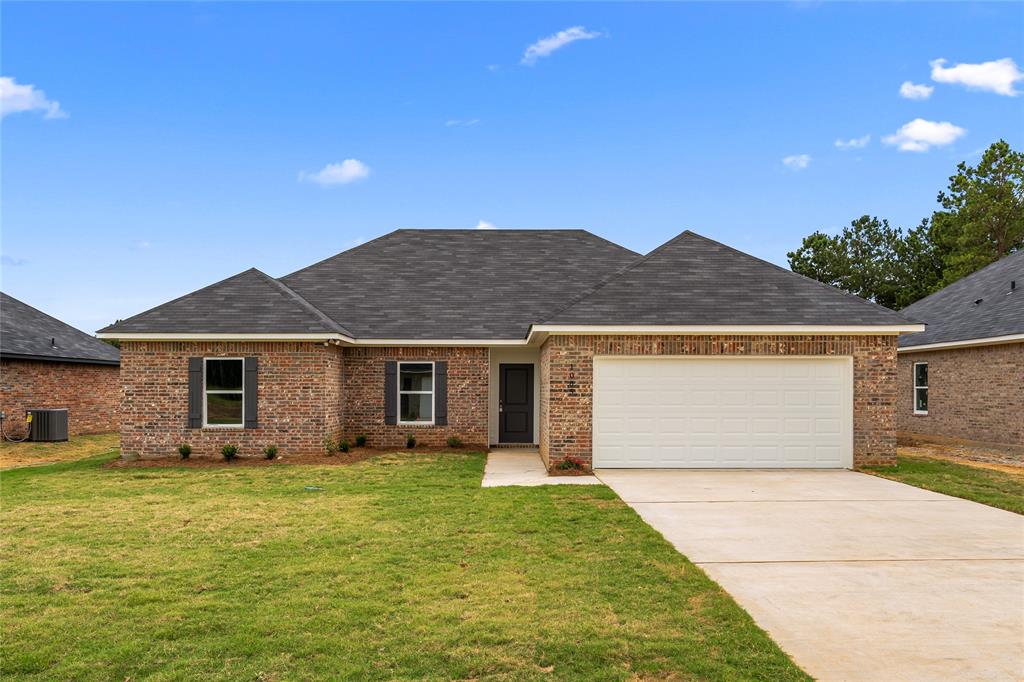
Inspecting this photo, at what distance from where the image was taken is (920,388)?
62.8 feet

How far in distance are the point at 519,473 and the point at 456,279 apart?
784 centimetres

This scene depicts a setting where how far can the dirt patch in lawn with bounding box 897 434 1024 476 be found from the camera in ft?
43.4

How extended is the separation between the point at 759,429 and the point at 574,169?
15.2 metres

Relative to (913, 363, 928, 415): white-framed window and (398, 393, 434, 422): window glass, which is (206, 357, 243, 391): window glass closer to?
(398, 393, 434, 422): window glass

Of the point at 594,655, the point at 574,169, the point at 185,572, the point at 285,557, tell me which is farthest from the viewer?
the point at 574,169

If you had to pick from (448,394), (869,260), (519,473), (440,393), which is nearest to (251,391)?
(440,393)

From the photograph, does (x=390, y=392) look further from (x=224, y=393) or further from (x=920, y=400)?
(x=920, y=400)

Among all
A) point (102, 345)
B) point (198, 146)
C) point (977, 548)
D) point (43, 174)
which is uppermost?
point (198, 146)

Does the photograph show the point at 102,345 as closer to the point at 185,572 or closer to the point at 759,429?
the point at 185,572

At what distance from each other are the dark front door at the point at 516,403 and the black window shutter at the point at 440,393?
1.65 metres

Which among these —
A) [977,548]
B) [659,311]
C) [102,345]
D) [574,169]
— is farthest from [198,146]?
[977,548]

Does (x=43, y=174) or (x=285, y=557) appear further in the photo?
(x=43, y=174)

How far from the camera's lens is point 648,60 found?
60.1 feet

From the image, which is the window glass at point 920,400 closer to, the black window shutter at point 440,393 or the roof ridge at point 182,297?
the black window shutter at point 440,393
